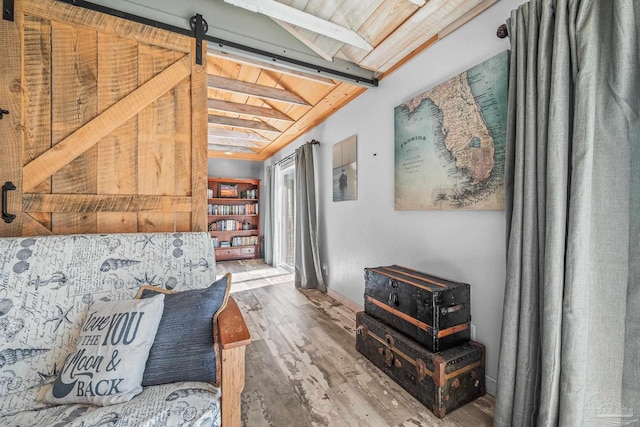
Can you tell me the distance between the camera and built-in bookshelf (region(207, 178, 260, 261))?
5.77 meters

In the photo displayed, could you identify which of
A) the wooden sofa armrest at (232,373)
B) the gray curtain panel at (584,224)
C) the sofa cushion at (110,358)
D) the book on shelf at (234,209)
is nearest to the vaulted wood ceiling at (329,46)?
the gray curtain panel at (584,224)

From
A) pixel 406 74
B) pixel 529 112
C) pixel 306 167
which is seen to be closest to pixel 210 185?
pixel 306 167

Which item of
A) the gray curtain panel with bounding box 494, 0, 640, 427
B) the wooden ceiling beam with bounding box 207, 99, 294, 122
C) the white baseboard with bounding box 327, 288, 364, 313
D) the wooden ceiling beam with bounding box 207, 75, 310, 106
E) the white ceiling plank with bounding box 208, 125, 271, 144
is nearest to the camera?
the gray curtain panel with bounding box 494, 0, 640, 427

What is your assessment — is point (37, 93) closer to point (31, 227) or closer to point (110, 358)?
point (31, 227)

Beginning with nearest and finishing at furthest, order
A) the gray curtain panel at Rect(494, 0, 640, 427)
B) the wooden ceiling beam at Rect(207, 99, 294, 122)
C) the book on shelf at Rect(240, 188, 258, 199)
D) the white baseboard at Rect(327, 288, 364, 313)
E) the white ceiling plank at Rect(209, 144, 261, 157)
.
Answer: the gray curtain panel at Rect(494, 0, 640, 427)
the white baseboard at Rect(327, 288, 364, 313)
the wooden ceiling beam at Rect(207, 99, 294, 122)
the white ceiling plank at Rect(209, 144, 261, 157)
the book on shelf at Rect(240, 188, 258, 199)

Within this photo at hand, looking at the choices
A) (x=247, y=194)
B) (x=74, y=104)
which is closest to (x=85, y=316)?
(x=74, y=104)

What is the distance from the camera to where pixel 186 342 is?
1.05 metres

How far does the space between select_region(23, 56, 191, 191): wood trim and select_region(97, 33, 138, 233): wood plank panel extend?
0.13 ft

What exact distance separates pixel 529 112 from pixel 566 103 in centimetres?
13

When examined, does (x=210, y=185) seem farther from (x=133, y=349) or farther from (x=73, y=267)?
(x=133, y=349)

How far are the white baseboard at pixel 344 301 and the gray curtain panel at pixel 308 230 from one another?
16 cm

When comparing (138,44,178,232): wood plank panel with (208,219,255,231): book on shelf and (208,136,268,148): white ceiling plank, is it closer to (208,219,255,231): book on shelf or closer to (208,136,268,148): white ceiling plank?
(208,136,268,148): white ceiling plank

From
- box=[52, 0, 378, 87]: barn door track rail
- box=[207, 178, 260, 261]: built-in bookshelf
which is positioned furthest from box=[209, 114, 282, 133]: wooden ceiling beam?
box=[207, 178, 260, 261]: built-in bookshelf

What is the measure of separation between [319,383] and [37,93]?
2334 mm
